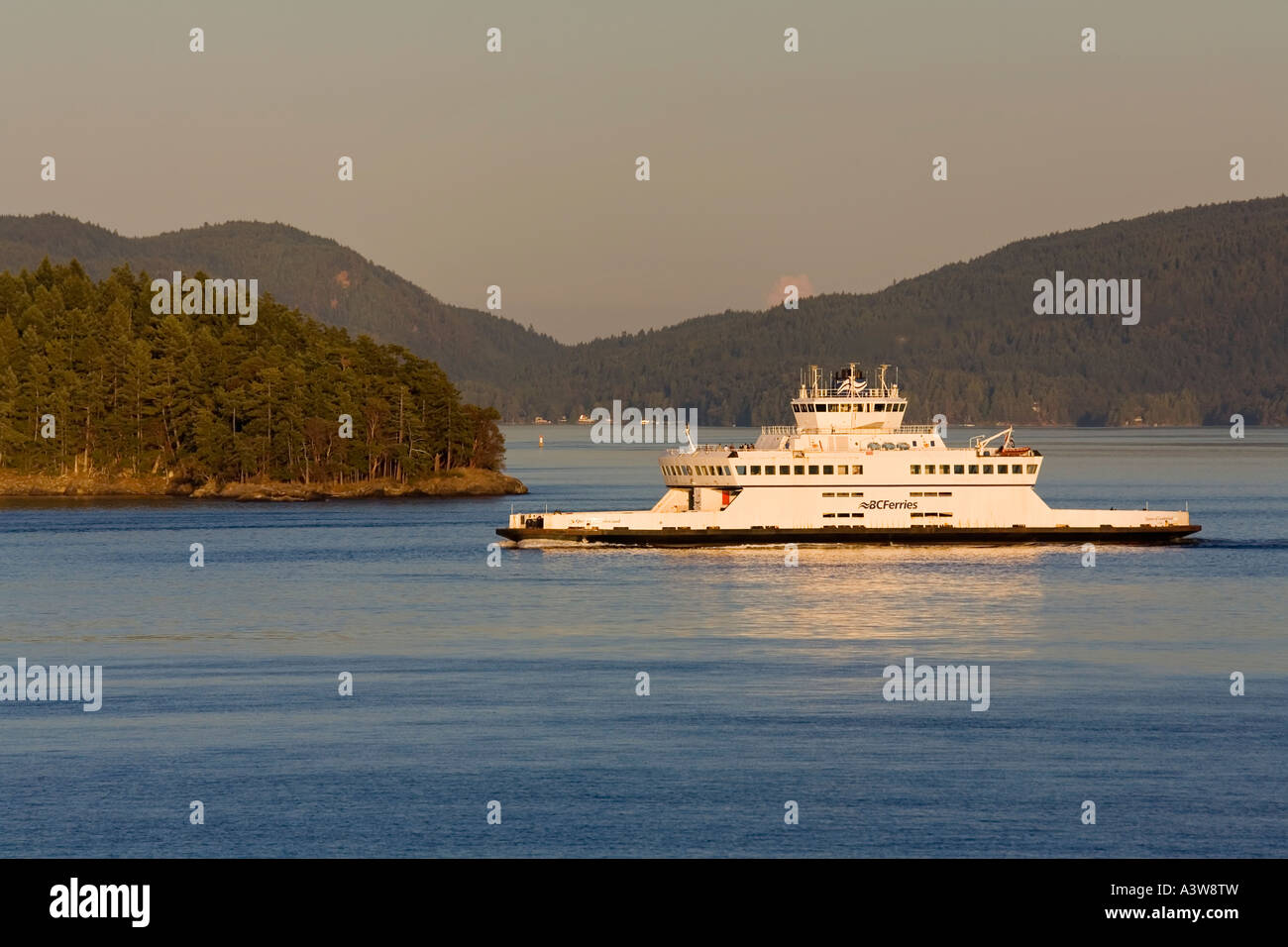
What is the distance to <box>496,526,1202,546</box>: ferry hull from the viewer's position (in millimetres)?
92438

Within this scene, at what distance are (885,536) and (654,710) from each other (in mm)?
48706

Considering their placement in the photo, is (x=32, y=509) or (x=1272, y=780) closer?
(x=1272, y=780)

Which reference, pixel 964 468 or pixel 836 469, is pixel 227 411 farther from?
pixel 964 468

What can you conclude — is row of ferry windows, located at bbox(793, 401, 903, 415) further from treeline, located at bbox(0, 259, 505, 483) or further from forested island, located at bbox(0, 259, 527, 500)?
treeline, located at bbox(0, 259, 505, 483)

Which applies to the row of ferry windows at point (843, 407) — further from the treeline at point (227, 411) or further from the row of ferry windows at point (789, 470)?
the treeline at point (227, 411)

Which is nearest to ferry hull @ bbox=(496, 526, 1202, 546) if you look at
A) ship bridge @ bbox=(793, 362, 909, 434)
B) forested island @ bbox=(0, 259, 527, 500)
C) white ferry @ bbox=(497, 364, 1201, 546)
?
white ferry @ bbox=(497, 364, 1201, 546)

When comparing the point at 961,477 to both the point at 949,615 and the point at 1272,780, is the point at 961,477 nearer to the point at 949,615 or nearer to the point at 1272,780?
Answer: the point at 949,615

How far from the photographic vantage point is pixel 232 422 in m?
170

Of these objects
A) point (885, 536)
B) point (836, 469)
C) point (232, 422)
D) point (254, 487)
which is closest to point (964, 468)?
point (885, 536)

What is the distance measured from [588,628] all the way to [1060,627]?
16907mm

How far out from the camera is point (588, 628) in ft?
208

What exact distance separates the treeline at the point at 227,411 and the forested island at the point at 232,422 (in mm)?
149

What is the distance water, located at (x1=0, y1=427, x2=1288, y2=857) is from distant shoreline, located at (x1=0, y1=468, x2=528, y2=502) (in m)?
74.9
